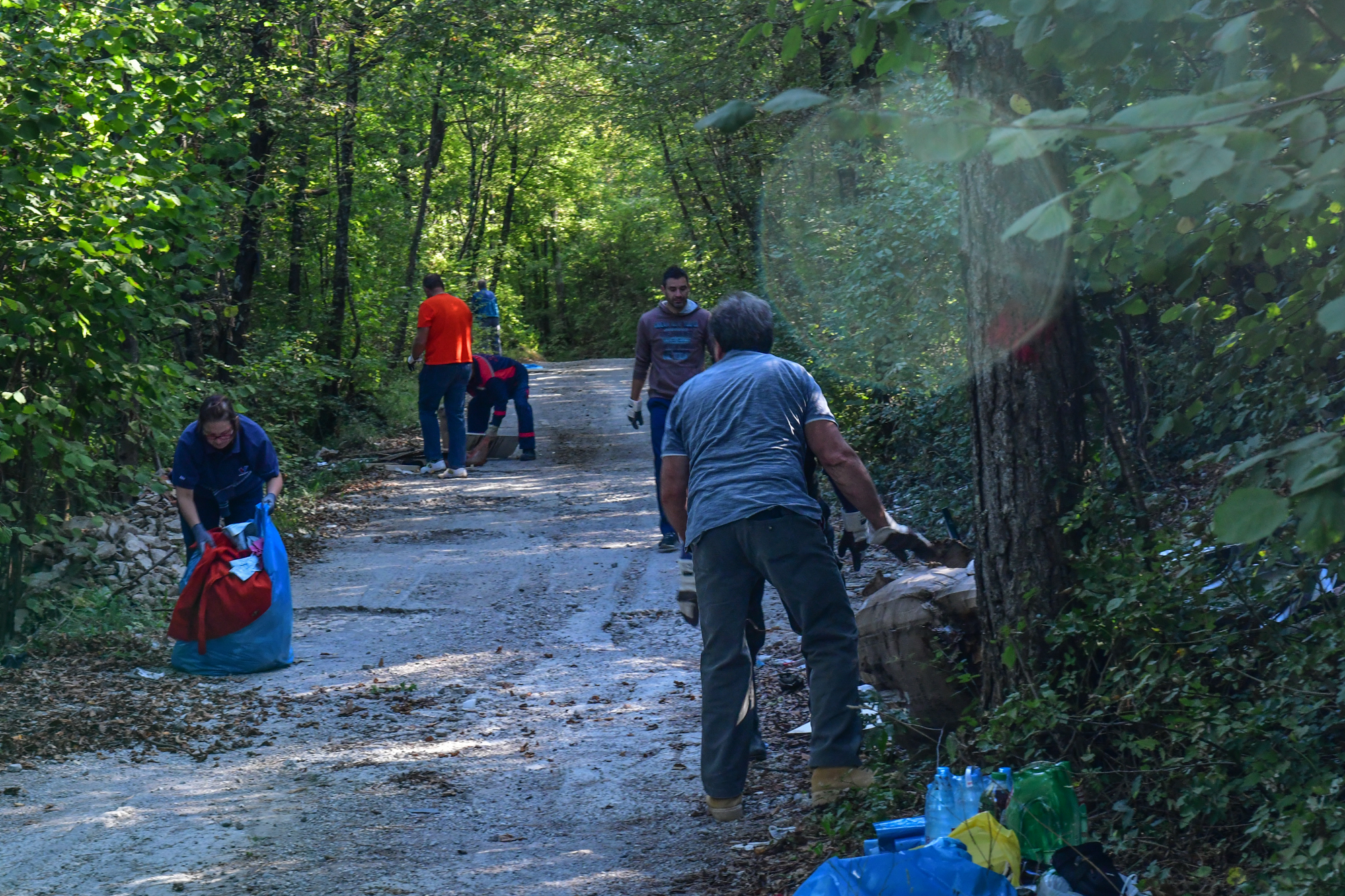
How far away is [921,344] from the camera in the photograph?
9906mm

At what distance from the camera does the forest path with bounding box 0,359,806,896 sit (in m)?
4.27

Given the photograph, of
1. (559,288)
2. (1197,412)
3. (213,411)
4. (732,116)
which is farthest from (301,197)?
(559,288)

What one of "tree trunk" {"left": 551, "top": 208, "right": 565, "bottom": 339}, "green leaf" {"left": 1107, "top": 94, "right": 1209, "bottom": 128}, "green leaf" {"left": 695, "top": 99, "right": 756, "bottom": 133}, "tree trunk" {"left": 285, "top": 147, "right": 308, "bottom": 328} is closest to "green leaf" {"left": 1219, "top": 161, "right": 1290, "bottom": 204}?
A: "green leaf" {"left": 1107, "top": 94, "right": 1209, "bottom": 128}

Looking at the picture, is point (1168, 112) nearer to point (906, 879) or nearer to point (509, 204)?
point (906, 879)

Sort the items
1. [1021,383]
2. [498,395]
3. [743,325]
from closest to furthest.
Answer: [1021,383] → [743,325] → [498,395]

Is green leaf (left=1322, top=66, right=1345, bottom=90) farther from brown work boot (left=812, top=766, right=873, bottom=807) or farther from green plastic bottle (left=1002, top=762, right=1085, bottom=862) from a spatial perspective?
brown work boot (left=812, top=766, right=873, bottom=807)

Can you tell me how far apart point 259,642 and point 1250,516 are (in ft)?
19.9

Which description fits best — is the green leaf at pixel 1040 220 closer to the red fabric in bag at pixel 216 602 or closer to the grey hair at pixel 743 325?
the grey hair at pixel 743 325

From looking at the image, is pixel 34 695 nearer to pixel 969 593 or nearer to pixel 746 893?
pixel 746 893

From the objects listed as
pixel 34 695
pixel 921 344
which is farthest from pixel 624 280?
pixel 34 695

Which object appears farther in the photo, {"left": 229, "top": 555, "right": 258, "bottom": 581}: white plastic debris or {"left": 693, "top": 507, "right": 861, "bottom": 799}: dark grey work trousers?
{"left": 229, "top": 555, "right": 258, "bottom": 581}: white plastic debris

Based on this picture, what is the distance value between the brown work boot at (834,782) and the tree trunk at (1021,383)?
574 mm

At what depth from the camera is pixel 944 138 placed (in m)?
1.89

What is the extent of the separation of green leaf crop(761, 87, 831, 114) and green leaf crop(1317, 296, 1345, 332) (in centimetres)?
81
